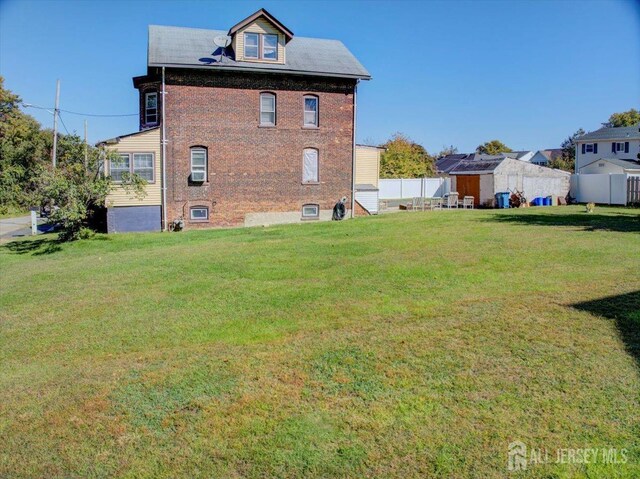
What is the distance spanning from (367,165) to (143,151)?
36.8ft

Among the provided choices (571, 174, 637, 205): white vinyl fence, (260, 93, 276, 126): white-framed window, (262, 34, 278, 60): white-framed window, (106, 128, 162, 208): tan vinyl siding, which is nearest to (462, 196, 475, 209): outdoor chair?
(571, 174, 637, 205): white vinyl fence

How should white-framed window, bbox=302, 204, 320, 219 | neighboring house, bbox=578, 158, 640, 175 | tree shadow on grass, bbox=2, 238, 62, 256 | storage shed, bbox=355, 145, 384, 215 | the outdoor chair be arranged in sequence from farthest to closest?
neighboring house, bbox=578, 158, 640, 175, the outdoor chair, storage shed, bbox=355, 145, 384, 215, white-framed window, bbox=302, 204, 320, 219, tree shadow on grass, bbox=2, 238, 62, 256

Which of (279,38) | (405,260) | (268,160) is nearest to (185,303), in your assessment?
(405,260)

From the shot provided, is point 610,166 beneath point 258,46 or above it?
beneath

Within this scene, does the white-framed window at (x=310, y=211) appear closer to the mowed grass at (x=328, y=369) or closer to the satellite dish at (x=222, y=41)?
the satellite dish at (x=222, y=41)

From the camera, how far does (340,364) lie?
661cm

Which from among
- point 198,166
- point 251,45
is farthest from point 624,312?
point 251,45

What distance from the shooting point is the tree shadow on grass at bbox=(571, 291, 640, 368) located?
270 inches

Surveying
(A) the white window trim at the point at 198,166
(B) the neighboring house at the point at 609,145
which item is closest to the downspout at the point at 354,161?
(A) the white window trim at the point at 198,166

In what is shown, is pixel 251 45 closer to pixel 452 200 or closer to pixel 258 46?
pixel 258 46

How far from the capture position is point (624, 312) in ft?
26.1

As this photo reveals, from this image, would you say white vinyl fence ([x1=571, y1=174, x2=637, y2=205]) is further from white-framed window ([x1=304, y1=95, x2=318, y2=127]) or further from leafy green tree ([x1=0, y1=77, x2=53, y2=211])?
leafy green tree ([x1=0, y1=77, x2=53, y2=211])

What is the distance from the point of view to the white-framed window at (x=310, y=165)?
26859mm

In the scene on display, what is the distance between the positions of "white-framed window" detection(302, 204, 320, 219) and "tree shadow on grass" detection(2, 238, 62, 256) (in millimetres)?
10941
